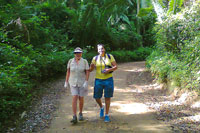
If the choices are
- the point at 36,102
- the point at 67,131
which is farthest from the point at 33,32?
the point at 67,131

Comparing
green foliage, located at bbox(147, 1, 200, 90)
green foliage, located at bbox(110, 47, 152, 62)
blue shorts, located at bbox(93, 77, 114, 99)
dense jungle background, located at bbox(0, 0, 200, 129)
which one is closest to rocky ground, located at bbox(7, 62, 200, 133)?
dense jungle background, located at bbox(0, 0, 200, 129)

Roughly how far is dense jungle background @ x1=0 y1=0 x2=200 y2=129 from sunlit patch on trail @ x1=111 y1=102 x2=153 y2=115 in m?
1.48

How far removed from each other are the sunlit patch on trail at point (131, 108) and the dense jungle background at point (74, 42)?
1.48 metres

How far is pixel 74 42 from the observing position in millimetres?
17438

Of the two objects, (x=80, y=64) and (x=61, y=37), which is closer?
(x=80, y=64)

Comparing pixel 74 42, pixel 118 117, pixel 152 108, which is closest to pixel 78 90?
pixel 118 117

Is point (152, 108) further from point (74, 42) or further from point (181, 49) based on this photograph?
point (74, 42)

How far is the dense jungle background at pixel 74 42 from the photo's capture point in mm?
5496

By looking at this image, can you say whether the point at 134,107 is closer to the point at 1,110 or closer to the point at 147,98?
the point at 147,98

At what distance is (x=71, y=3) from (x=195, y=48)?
17.2 m

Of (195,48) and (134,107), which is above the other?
(195,48)

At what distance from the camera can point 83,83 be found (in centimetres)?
488

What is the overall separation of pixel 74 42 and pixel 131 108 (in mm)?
12286

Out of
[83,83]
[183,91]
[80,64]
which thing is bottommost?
[183,91]
